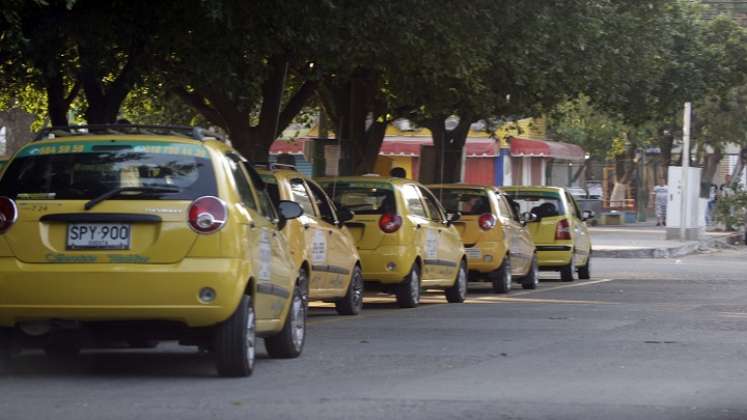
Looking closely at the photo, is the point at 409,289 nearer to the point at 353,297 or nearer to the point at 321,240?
the point at 353,297

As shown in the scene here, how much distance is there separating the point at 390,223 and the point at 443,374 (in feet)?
22.9

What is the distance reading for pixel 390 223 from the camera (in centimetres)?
1798

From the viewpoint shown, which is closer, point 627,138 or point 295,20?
point 295,20

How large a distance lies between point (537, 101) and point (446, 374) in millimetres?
18545

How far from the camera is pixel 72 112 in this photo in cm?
3334

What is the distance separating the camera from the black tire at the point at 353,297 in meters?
17.0

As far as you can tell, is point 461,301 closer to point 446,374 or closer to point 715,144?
point 446,374

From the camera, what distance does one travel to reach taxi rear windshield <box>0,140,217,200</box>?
10.4 m

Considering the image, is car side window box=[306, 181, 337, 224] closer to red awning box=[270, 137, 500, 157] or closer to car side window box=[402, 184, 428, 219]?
car side window box=[402, 184, 428, 219]

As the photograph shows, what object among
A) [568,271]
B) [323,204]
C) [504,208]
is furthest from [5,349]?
[568,271]

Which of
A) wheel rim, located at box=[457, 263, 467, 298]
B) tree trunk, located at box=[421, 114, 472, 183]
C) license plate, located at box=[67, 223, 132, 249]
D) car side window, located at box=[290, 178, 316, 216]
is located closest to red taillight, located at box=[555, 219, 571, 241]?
wheel rim, located at box=[457, 263, 467, 298]

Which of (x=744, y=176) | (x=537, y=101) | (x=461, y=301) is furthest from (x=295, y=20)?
(x=744, y=176)

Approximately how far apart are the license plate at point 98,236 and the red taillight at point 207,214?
1.36 feet

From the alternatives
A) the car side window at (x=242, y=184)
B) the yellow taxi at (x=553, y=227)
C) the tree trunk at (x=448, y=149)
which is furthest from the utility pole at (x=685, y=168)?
the car side window at (x=242, y=184)
